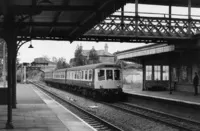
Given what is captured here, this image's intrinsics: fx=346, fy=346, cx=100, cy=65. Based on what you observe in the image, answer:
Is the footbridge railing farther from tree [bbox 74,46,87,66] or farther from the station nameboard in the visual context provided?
tree [bbox 74,46,87,66]

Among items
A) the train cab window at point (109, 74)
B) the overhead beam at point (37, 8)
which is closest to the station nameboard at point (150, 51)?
the train cab window at point (109, 74)

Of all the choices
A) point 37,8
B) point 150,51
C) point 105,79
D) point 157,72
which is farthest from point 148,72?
point 37,8

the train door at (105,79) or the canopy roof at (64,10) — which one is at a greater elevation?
the canopy roof at (64,10)

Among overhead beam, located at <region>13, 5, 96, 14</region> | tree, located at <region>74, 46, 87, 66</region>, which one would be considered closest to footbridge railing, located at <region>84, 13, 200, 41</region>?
overhead beam, located at <region>13, 5, 96, 14</region>

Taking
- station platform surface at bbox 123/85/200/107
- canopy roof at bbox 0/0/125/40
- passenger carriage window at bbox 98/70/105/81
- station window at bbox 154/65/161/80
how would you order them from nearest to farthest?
canopy roof at bbox 0/0/125/40
station platform surface at bbox 123/85/200/107
passenger carriage window at bbox 98/70/105/81
station window at bbox 154/65/161/80

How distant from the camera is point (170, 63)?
26.2 meters

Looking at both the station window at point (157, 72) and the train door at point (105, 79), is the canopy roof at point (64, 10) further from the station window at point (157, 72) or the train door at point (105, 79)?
the station window at point (157, 72)

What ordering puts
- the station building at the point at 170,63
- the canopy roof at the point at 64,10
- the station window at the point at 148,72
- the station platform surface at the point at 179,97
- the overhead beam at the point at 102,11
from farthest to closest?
the station window at the point at 148,72 < the station building at the point at 170,63 < the station platform surface at the point at 179,97 < the canopy roof at the point at 64,10 < the overhead beam at the point at 102,11

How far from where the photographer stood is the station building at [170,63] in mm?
22281

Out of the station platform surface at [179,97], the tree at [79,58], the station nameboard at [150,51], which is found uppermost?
the tree at [79,58]

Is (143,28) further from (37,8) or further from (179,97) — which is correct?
(37,8)

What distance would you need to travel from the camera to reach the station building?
2228 centimetres

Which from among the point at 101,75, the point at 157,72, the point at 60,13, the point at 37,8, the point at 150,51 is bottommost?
the point at 101,75

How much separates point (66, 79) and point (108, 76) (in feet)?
46.5
